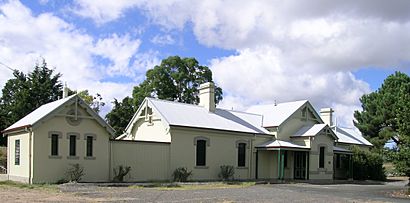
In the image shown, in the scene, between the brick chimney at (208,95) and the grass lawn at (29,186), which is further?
the brick chimney at (208,95)

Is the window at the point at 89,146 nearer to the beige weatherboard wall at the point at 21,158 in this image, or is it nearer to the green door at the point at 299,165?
the beige weatherboard wall at the point at 21,158

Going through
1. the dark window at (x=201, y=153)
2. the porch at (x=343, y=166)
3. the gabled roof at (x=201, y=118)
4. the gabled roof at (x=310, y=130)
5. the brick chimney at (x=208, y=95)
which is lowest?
the porch at (x=343, y=166)

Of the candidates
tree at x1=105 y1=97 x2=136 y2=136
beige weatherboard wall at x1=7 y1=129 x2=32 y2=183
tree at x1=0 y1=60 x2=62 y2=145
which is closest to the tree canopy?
tree at x1=105 y1=97 x2=136 y2=136

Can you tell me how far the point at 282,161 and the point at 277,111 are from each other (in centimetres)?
611

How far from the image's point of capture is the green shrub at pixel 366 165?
41.1 meters

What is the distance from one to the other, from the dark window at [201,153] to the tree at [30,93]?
2836 cm

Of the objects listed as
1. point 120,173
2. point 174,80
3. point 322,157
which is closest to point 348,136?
point 322,157

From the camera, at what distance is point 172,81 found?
55.7 meters

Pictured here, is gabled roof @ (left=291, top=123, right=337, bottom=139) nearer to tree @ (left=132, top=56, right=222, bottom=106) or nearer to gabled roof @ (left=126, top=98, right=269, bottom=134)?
gabled roof @ (left=126, top=98, right=269, bottom=134)

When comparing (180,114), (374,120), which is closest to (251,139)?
(180,114)

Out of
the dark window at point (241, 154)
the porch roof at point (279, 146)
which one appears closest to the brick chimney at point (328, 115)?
the porch roof at point (279, 146)

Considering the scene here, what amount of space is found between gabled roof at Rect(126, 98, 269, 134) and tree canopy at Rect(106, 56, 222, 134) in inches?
696

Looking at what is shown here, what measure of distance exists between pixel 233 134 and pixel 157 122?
550 cm

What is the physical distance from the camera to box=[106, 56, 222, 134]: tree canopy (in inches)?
2154
